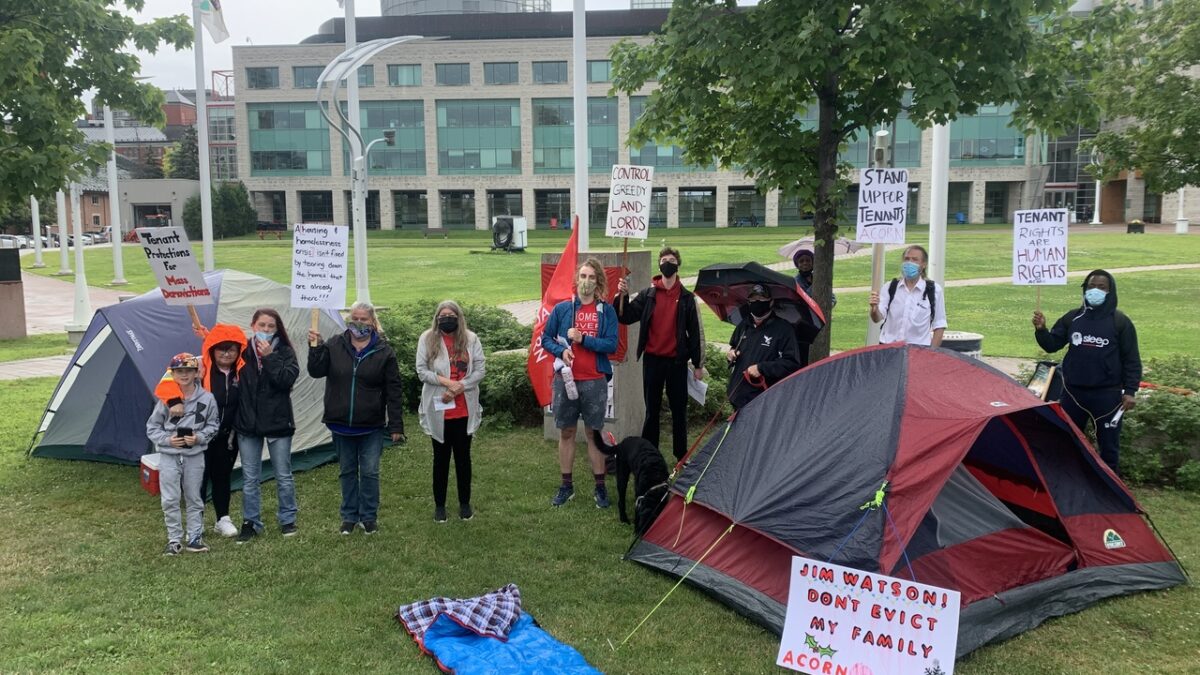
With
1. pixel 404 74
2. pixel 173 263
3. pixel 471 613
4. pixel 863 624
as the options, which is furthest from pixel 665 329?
pixel 404 74

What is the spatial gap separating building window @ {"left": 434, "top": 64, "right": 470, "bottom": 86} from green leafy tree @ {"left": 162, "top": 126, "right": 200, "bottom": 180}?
37.9m

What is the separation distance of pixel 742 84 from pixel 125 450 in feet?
21.6

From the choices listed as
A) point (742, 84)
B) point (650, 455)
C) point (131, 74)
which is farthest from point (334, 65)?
point (650, 455)

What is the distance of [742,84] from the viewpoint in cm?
697

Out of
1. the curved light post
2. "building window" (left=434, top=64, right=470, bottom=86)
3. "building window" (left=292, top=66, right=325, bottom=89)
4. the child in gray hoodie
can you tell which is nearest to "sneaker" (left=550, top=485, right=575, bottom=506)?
the child in gray hoodie

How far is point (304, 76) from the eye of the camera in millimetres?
58906

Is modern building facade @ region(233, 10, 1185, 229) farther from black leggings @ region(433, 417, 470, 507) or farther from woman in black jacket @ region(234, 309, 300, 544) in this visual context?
woman in black jacket @ region(234, 309, 300, 544)

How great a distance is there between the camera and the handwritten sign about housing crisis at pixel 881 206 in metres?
7.46

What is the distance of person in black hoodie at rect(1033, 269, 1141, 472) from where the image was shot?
638 centimetres

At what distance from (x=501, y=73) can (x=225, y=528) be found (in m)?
→ 54.8

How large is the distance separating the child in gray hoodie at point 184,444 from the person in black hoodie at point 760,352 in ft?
12.6

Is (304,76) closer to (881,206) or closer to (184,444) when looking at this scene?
(881,206)

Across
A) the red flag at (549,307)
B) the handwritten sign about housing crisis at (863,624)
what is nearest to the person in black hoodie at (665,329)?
the red flag at (549,307)

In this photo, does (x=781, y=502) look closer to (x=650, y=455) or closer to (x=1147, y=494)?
(x=650, y=455)
